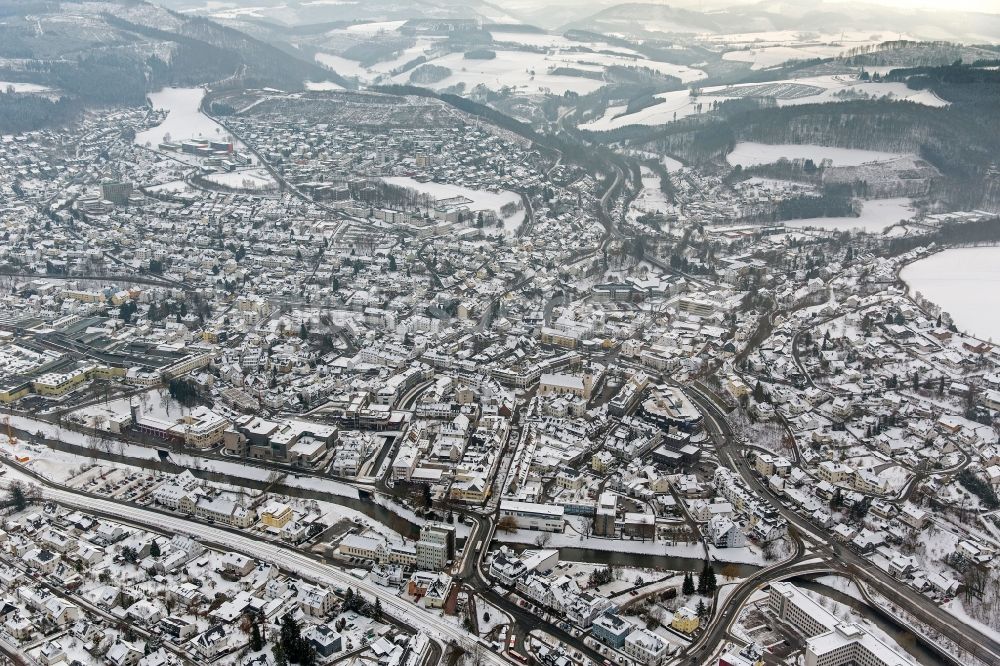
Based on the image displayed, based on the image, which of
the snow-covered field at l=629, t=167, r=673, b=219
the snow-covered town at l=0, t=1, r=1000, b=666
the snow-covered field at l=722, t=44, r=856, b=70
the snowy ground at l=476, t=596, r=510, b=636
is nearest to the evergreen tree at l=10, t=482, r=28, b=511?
the snow-covered town at l=0, t=1, r=1000, b=666

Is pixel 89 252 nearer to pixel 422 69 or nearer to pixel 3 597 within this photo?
pixel 3 597

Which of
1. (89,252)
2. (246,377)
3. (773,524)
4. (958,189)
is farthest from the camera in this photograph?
(958,189)

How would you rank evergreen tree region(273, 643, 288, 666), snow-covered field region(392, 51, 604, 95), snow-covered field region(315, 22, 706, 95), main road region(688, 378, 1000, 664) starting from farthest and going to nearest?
snow-covered field region(315, 22, 706, 95)
snow-covered field region(392, 51, 604, 95)
main road region(688, 378, 1000, 664)
evergreen tree region(273, 643, 288, 666)

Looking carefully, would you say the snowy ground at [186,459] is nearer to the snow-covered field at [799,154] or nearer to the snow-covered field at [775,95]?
the snow-covered field at [799,154]

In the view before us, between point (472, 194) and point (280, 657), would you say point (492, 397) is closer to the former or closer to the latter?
point (280, 657)

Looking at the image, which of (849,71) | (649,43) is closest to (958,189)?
(849,71)

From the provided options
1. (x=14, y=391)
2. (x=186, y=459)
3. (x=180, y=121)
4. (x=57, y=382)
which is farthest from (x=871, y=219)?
(x=180, y=121)

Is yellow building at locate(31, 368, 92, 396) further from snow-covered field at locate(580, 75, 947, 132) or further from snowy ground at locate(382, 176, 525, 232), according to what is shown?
snow-covered field at locate(580, 75, 947, 132)
